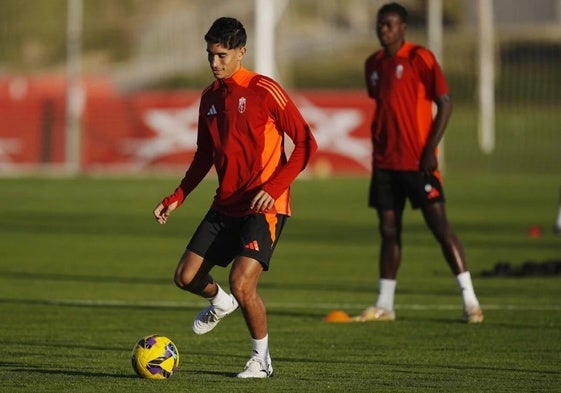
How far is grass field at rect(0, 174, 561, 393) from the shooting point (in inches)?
414

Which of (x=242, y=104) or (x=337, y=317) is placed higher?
(x=242, y=104)

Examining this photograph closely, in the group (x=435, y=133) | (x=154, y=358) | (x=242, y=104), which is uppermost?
(x=242, y=104)

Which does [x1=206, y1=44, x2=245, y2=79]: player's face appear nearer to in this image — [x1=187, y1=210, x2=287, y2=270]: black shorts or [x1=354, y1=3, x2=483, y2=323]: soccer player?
[x1=187, y1=210, x2=287, y2=270]: black shorts

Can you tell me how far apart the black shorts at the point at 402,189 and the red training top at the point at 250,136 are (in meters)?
3.51

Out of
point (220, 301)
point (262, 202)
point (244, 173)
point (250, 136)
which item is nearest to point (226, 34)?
point (250, 136)

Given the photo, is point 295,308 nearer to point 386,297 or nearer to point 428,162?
point 386,297

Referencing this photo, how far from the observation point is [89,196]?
3250 cm

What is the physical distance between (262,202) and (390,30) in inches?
167

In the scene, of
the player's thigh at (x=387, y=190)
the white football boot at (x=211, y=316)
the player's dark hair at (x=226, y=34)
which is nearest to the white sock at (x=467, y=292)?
the player's thigh at (x=387, y=190)

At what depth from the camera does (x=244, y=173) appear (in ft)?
34.1

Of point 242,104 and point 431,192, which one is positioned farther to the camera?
point 431,192

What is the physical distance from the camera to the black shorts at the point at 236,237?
10242 millimetres

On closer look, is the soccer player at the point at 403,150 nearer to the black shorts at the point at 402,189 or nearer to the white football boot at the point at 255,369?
the black shorts at the point at 402,189

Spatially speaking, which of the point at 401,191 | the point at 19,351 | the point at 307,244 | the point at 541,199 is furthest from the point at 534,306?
the point at 541,199
